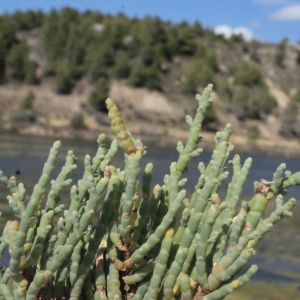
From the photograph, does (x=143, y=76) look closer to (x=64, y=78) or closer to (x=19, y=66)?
(x=64, y=78)

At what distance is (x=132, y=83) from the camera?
63.6 metres

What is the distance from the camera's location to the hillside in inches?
2215

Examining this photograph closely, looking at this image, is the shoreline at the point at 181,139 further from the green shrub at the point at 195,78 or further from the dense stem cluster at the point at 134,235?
the dense stem cluster at the point at 134,235

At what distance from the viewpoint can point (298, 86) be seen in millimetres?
79750

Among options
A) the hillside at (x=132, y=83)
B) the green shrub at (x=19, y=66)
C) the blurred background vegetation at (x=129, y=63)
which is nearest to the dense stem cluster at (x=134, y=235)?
the hillside at (x=132, y=83)

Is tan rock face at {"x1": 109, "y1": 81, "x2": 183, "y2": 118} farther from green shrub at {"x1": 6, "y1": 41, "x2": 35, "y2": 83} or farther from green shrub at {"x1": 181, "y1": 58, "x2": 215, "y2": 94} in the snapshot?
green shrub at {"x1": 6, "y1": 41, "x2": 35, "y2": 83}

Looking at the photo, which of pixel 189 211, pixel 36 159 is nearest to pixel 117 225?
pixel 189 211

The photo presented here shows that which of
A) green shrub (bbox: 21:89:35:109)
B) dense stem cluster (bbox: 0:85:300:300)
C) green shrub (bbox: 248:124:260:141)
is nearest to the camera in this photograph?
dense stem cluster (bbox: 0:85:300:300)

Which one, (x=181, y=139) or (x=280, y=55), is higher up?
(x=280, y=55)

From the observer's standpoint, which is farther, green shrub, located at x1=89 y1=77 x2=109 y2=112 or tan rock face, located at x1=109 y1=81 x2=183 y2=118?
tan rock face, located at x1=109 y1=81 x2=183 y2=118

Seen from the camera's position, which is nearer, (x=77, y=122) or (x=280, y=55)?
(x=77, y=122)

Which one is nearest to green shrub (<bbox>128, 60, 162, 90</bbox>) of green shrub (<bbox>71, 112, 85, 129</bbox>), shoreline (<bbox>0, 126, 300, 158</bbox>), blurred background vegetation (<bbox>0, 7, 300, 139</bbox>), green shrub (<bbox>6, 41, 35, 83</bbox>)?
Answer: blurred background vegetation (<bbox>0, 7, 300, 139</bbox>)

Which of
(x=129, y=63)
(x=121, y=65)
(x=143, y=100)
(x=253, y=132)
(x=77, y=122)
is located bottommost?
(x=77, y=122)

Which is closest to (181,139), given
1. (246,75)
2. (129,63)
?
(129,63)
